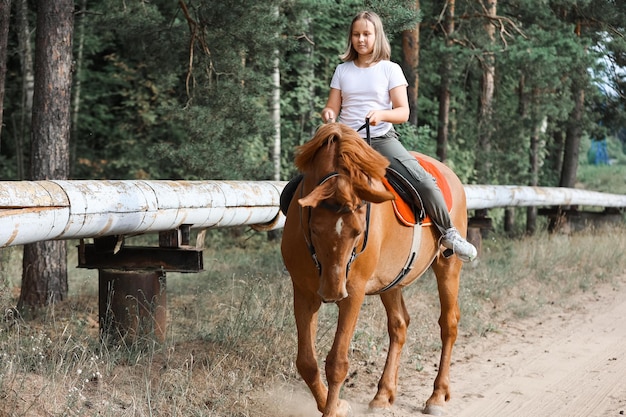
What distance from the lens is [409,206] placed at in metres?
5.87

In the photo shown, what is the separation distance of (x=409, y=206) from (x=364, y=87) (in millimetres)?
915

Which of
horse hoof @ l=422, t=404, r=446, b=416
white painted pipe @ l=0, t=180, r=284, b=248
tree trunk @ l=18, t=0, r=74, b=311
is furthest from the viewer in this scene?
tree trunk @ l=18, t=0, r=74, b=311

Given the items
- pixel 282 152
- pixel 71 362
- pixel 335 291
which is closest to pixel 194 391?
pixel 71 362

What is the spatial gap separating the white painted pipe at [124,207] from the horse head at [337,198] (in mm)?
1810

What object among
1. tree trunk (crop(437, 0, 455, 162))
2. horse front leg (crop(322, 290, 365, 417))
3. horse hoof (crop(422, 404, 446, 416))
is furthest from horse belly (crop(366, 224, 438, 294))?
tree trunk (crop(437, 0, 455, 162))

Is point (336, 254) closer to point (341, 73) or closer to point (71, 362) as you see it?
point (341, 73)

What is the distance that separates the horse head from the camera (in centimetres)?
460

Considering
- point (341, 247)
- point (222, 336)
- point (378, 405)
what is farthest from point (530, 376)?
point (341, 247)

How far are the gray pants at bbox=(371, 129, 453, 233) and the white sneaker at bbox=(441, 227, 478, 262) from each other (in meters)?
0.22

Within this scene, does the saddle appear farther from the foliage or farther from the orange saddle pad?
the foliage

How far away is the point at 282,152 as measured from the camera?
61.2 feet

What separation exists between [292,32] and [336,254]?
29.3ft

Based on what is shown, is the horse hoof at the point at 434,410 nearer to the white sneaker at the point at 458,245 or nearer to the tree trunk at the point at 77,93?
the white sneaker at the point at 458,245

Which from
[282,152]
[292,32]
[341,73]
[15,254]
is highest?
[292,32]
